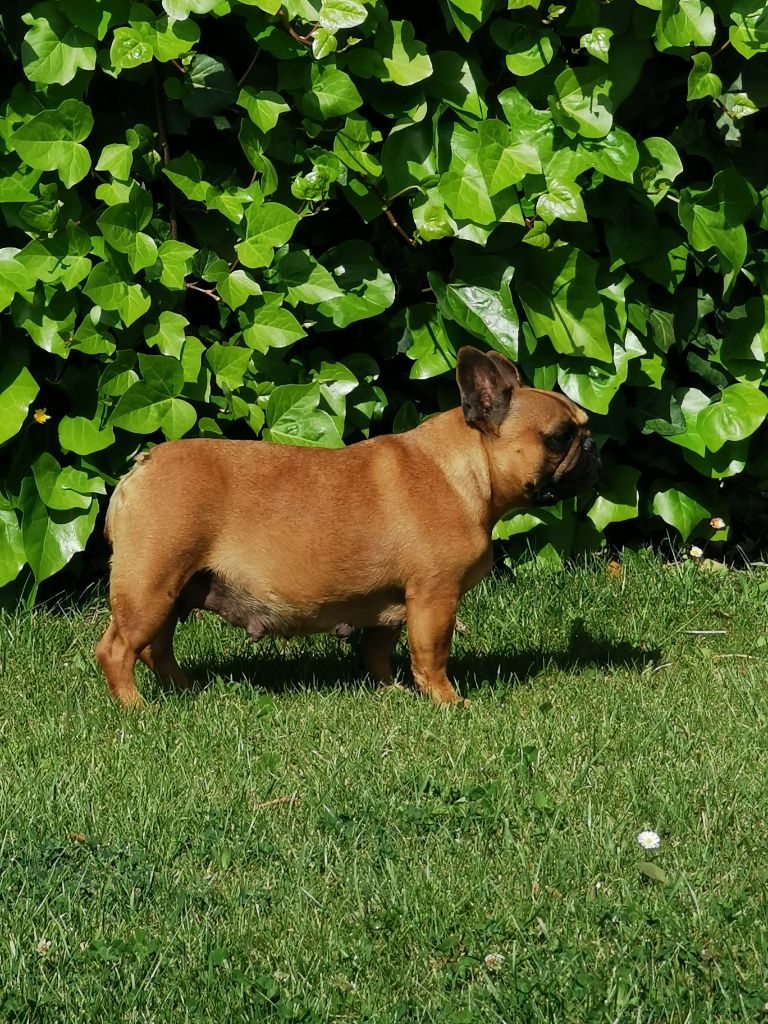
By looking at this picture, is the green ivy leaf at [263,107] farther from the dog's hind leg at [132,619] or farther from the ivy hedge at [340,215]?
the dog's hind leg at [132,619]

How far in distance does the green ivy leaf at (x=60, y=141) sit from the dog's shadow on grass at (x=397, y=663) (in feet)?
7.09

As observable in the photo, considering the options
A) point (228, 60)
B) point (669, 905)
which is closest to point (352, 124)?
point (228, 60)

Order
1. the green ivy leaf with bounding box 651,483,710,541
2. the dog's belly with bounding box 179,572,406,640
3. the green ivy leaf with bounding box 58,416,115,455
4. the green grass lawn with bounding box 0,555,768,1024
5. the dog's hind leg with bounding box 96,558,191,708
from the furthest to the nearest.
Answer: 1. the green ivy leaf with bounding box 651,483,710,541
2. the green ivy leaf with bounding box 58,416,115,455
3. the dog's belly with bounding box 179,572,406,640
4. the dog's hind leg with bounding box 96,558,191,708
5. the green grass lawn with bounding box 0,555,768,1024

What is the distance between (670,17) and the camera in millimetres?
6215

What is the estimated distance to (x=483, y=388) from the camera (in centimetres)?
543

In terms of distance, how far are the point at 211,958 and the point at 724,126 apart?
476cm

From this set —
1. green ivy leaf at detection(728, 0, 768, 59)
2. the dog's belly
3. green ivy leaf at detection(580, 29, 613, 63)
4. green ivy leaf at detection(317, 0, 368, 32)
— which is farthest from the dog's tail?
green ivy leaf at detection(728, 0, 768, 59)

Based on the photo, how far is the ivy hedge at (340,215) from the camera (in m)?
5.90

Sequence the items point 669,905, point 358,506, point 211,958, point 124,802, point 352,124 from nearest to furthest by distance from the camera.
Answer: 1. point 211,958
2. point 669,905
3. point 124,802
4. point 358,506
5. point 352,124

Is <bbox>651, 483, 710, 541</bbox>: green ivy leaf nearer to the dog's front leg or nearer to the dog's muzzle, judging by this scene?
the dog's muzzle

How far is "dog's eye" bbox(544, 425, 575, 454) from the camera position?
5.45m

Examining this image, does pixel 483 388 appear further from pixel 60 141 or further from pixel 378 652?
pixel 60 141

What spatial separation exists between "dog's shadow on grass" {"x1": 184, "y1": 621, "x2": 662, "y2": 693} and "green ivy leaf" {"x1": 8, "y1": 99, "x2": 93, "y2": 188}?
85.0 inches

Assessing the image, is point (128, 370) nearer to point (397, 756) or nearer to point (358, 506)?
point (358, 506)
